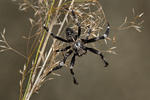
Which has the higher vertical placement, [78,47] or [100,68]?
[78,47]

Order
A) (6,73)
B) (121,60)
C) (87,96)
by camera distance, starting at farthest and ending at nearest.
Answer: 1. (121,60)
2. (87,96)
3. (6,73)

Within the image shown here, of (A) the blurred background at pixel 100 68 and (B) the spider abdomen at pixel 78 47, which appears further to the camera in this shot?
(A) the blurred background at pixel 100 68

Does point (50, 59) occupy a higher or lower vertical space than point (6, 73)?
higher

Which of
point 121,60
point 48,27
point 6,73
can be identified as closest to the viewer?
point 48,27

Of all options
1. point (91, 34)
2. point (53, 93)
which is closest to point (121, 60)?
point (53, 93)

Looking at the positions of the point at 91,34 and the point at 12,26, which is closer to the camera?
the point at 91,34

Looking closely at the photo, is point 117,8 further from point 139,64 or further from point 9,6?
point 9,6

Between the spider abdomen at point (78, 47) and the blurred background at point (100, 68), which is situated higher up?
the spider abdomen at point (78, 47)

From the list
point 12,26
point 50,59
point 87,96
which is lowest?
point 87,96
